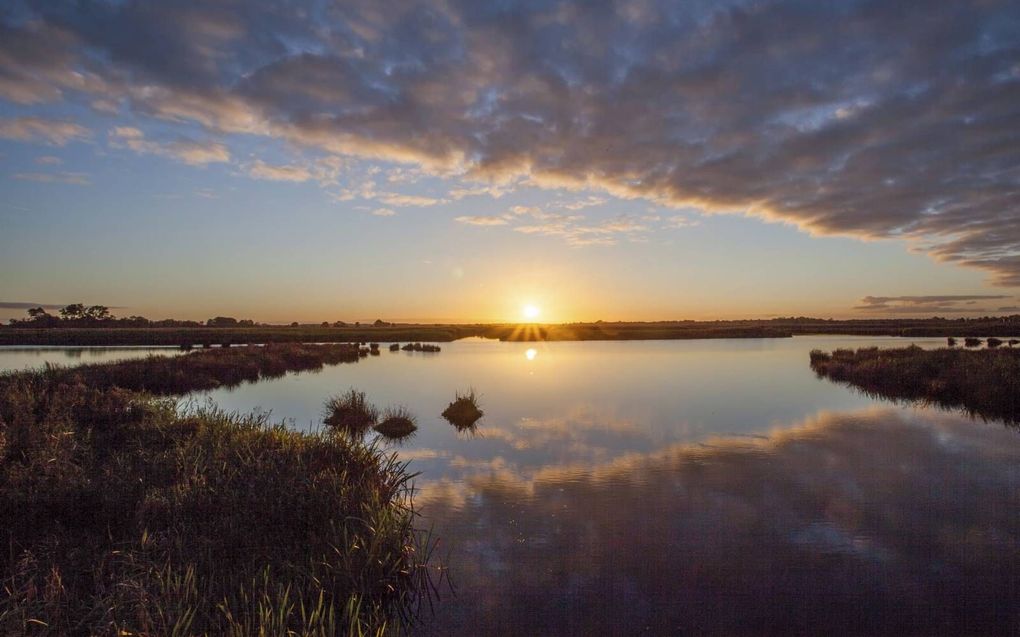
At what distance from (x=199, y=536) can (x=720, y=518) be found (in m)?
11.0

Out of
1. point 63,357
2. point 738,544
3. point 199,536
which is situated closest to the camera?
point 199,536

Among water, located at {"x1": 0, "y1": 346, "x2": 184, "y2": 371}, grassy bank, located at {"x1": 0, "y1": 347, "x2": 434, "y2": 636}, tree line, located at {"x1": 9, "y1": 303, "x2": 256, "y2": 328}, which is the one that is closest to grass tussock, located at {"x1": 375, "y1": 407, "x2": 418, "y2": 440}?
grassy bank, located at {"x1": 0, "y1": 347, "x2": 434, "y2": 636}

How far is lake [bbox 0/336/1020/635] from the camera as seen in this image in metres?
8.73

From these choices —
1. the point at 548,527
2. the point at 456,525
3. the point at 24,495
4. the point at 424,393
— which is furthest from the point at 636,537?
the point at 424,393

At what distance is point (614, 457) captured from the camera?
61.4ft

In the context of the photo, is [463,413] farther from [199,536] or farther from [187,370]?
[187,370]

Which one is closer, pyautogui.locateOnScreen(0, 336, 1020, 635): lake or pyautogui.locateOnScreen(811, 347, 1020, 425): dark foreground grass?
pyautogui.locateOnScreen(0, 336, 1020, 635): lake

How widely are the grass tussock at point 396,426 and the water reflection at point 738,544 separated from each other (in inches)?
248

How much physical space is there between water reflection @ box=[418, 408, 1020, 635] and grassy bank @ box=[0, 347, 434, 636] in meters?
1.60

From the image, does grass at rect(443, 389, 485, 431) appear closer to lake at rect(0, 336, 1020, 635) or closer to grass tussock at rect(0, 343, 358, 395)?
lake at rect(0, 336, 1020, 635)

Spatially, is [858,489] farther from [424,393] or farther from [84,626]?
[424,393]

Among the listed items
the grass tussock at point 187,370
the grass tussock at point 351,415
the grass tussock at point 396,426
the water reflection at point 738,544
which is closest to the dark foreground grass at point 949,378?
the water reflection at point 738,544

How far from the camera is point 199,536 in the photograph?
9.23 metres

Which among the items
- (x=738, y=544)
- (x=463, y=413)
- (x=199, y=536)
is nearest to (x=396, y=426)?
(x=463, y=413)
